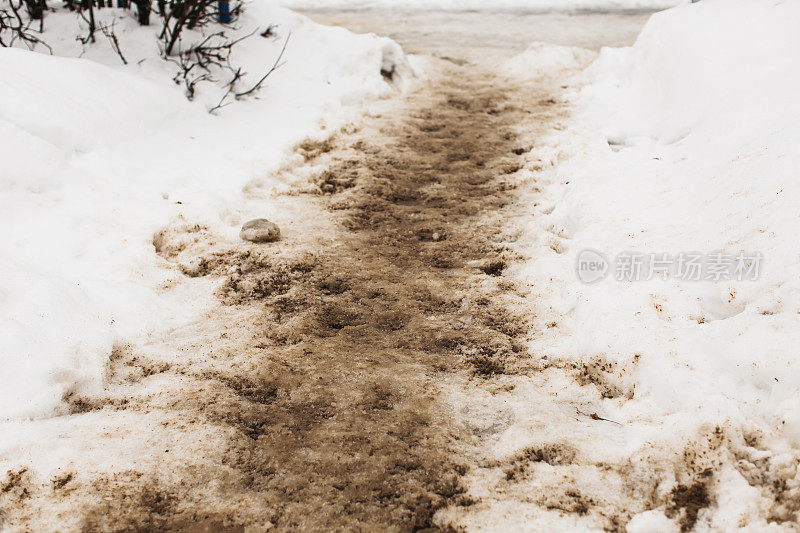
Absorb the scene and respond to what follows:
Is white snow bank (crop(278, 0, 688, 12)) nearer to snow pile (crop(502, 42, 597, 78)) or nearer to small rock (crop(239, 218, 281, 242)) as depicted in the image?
snow pile (crop(502, 42, 597, 78))

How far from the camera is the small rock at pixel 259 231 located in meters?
3.80

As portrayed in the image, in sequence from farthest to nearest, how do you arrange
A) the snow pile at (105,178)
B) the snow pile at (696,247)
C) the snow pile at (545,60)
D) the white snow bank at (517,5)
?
the white snow bank at (517,5) → the snow pile at (545,60) → the snow pile at (105,178) → the snow pile at (696,247)

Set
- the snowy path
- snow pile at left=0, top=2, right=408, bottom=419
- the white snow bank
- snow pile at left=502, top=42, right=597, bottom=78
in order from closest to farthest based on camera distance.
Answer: the snowy path
snow pile at left=0, top=2, right=408, bottom=419
snow pile at left=502, top=42, right=597, bottom=78
the white snow bank

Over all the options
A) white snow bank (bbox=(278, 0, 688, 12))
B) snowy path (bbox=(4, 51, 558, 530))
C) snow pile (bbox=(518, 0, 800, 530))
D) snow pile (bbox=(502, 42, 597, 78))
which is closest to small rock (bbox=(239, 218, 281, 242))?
snowy path (bbox=(4, 51, 558, 530))

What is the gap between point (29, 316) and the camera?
8.86 ft

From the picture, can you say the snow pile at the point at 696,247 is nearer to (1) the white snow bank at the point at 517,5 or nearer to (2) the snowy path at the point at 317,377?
(2) the snowy path at the point at 317,377

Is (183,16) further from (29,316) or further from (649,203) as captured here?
(649,203)

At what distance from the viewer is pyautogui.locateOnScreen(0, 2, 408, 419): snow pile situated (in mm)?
2701

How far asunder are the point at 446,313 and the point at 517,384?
668 mm

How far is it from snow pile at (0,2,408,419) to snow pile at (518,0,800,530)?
88.2 inches

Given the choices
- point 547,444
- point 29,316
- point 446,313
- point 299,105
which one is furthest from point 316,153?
point 547,444

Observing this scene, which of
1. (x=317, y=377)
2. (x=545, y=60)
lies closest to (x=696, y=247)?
(x=317, y=377)

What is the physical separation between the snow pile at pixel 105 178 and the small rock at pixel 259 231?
4.5 inches

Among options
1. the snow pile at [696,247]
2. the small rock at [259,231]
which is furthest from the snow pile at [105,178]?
the snow pile at [696,247]
